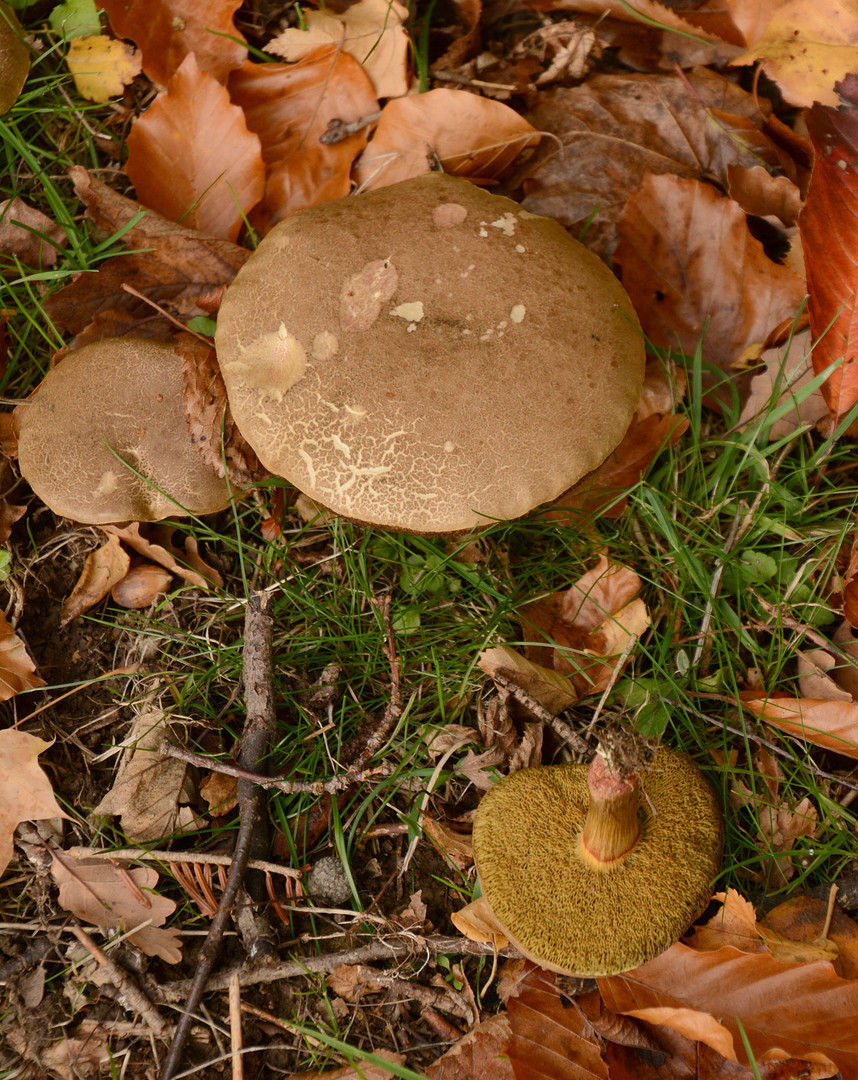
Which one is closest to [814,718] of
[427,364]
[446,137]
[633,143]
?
[427,364]

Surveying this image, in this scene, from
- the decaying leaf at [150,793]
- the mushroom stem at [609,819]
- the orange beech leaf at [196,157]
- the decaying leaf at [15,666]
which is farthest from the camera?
the orange beech leaf at [196,157]

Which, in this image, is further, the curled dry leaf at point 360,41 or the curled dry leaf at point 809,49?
the curled dry leaf at point 360,41

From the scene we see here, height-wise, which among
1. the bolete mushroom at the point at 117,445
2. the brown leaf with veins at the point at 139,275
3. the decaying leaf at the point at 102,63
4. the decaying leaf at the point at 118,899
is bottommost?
the decaying leaf at the point at 118,899

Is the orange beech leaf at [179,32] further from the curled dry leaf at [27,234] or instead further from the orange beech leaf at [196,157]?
the curled dry leaf at [27,234]

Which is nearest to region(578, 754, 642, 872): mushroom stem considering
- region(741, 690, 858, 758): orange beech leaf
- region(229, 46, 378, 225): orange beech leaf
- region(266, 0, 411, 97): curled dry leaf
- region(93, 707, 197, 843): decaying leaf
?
region(741, 690, 858, 758): orange beech leaf

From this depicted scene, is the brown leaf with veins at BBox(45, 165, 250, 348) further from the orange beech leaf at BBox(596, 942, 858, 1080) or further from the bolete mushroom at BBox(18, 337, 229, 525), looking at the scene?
the orange beech leaf at BBox(596, 942, 858, 1080)

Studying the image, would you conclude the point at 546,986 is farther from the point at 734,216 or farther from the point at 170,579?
the point at 734,216

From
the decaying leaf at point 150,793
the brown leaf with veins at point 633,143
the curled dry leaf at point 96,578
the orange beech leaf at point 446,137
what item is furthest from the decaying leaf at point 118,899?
the brown leaf with veins at point 633,143

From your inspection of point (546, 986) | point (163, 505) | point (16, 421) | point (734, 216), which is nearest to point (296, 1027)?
point (546, 986)
